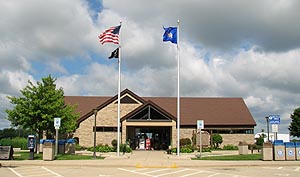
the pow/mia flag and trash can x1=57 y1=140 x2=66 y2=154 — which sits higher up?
the pow/mia flag

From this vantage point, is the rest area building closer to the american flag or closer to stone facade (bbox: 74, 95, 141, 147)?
stone facade (bbox: 74, 95, 141, 147)

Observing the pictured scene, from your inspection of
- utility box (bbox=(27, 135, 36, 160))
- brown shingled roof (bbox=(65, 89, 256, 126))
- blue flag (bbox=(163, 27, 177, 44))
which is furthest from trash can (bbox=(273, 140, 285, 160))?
brown shingled roof (bbox=(65, 89, 256, 126))

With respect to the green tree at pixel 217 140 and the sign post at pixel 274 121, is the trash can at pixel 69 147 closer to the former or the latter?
the sign post at pixel 274 121

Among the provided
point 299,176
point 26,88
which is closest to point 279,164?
point 299,176

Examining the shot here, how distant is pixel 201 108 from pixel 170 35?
20743 millimetres

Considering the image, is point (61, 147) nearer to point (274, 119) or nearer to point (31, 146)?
point (31, 146)

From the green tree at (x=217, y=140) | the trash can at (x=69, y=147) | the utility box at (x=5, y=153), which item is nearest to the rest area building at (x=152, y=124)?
the green tree at (x=217, y=140)

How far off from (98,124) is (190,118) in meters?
10.8

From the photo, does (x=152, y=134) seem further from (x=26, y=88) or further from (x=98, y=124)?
(x=26, y=88)

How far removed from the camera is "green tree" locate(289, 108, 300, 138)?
202 feet

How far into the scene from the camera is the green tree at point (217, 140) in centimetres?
4125

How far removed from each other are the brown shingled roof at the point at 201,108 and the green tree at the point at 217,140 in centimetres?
187

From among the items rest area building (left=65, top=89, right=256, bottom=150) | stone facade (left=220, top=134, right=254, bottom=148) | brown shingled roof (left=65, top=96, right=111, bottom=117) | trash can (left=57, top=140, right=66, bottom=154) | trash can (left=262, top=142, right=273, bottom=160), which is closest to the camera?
trash can (left=262, top=142, right=273, bottom=160)

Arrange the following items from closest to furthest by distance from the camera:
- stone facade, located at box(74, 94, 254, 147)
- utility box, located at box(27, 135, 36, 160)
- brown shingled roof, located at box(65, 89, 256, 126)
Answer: utility box, located at box(27, 135, 36, 160)
stone facade, located at box(74, 94, 254, 147)
brown shingled roof, located at box(65, 89, 256, 126)
